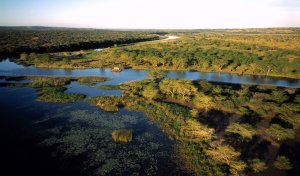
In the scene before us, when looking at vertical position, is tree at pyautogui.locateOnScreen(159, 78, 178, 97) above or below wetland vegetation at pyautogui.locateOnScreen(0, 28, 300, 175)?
above

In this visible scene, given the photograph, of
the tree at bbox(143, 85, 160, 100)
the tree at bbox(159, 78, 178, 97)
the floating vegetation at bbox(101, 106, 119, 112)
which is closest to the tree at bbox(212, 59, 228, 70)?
the tree at bbox(159, 78, 178, 97)

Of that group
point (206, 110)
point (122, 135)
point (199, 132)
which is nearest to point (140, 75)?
point (206, 110)

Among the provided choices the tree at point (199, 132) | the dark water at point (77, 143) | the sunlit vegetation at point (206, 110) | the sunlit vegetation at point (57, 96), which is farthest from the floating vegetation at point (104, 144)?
the sunlit vegetation at point (57, 96)

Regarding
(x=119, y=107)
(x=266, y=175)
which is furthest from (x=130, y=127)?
(x=266, y=175)

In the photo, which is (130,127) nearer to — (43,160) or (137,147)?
(137,147)

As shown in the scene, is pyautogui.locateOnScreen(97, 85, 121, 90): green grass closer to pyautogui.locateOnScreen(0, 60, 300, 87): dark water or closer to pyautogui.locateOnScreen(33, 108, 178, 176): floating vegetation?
pyautogui.locateOnScreen(0, 60, 300, 87): dark water

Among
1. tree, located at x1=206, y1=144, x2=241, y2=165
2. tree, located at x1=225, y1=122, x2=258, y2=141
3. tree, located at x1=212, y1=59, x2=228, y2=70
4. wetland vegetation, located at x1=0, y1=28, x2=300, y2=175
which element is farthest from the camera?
tree, located at x1=212, y1=59, x2=228, y2=70
